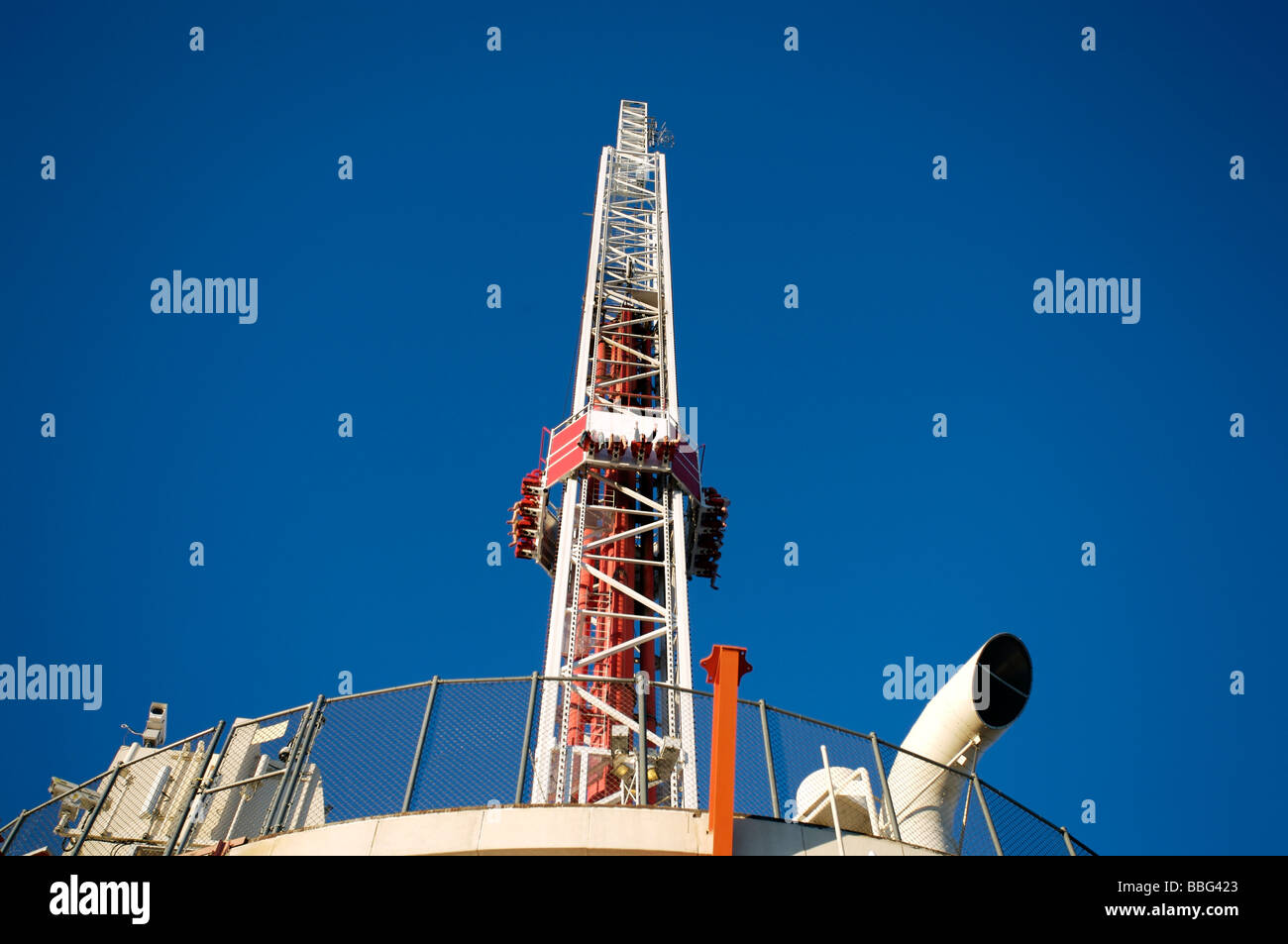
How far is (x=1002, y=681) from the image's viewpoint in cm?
1978

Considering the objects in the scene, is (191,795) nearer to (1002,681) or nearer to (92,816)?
(92,816)

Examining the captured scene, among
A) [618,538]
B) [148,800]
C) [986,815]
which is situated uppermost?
[618,538]

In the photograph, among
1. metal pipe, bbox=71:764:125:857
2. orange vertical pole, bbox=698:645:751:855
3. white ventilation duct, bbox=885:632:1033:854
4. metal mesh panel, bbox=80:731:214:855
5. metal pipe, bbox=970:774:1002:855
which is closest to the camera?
orange vertical pole, bbox=698:645:751:855

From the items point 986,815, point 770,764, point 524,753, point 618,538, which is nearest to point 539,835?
point 524,753

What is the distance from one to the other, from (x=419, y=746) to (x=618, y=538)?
14130 millimetres

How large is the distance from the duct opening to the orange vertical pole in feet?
26.3

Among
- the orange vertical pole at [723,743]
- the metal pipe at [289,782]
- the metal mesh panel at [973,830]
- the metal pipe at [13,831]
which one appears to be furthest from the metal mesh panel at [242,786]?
the metal mesh panel at [973,830]

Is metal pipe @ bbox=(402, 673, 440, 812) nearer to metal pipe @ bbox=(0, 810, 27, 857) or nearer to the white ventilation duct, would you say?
metal pipe @ bbox=(0, 810, 27, 857)

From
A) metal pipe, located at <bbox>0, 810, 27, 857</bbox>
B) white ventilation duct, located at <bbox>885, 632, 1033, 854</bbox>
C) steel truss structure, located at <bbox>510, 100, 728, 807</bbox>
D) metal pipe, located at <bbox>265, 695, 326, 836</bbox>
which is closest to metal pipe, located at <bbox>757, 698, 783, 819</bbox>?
steel truss structure, located at <bbox>510, 100, 728, 807</bbox>

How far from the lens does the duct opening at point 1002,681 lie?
19.6m

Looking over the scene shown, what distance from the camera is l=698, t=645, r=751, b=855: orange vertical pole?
42.3 ft

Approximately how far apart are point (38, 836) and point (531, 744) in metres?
8.67
